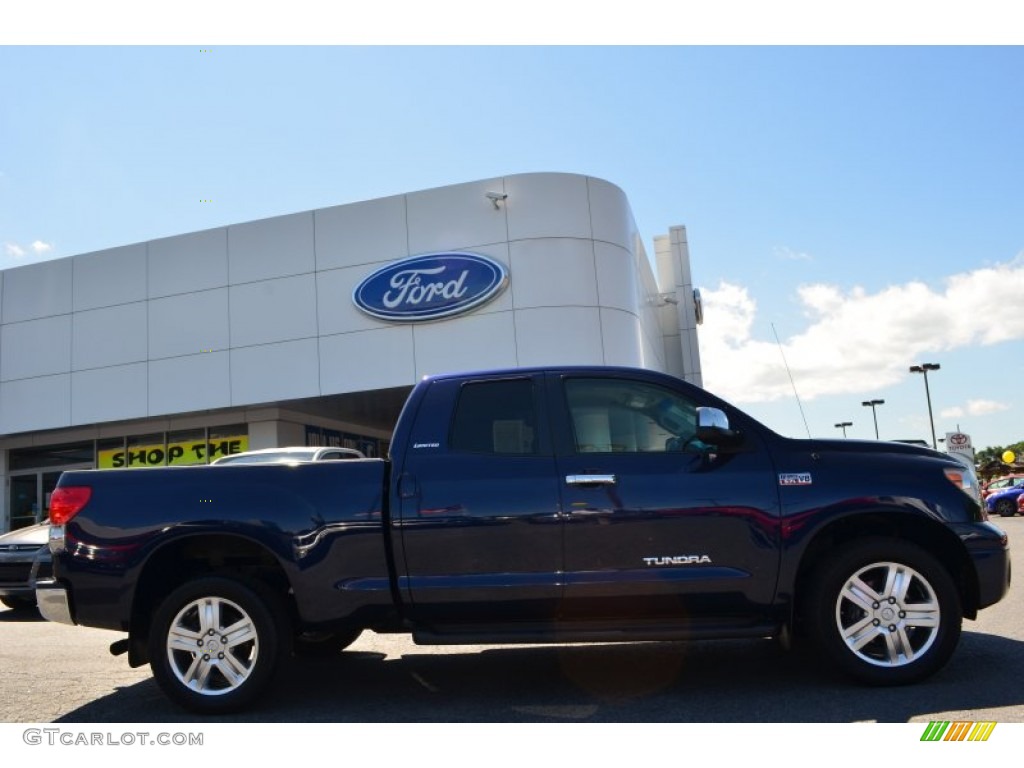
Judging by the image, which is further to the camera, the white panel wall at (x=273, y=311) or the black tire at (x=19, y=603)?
the white panel wall at (x=273, y=311)

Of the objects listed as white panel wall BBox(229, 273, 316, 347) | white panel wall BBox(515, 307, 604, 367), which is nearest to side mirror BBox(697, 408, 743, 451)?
white panel wall BBox(515, 307, 604, 367)

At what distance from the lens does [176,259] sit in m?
19.7

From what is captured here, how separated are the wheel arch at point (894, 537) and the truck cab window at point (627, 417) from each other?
958mm

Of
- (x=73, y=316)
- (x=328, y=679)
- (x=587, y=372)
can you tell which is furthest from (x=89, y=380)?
(x=587, y=372)

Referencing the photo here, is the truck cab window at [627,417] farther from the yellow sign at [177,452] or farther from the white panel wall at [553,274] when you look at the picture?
the yellow sign at [177,452]

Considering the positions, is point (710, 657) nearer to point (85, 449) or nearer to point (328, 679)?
point (328, 679)

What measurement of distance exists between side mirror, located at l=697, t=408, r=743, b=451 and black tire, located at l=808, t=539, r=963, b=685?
0.90 m

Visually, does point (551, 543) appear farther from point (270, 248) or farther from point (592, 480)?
point (270, 248)

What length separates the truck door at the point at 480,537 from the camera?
15.5 ft

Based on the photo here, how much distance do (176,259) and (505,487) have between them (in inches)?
674

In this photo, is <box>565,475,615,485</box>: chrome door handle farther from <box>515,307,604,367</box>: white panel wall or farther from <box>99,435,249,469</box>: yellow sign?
<box>99,435,249,469</box>: yellow sign

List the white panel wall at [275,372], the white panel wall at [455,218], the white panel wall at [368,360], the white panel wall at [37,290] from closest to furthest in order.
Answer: the white panel wall at [455,218]
the white panel wall at [368,360]
the white panel wall at [275,372]
the white panel wall at [37,290]

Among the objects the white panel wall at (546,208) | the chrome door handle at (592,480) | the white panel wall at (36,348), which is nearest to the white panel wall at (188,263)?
the white panel wall at (36,348)

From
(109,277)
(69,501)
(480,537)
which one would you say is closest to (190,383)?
(109,277)
